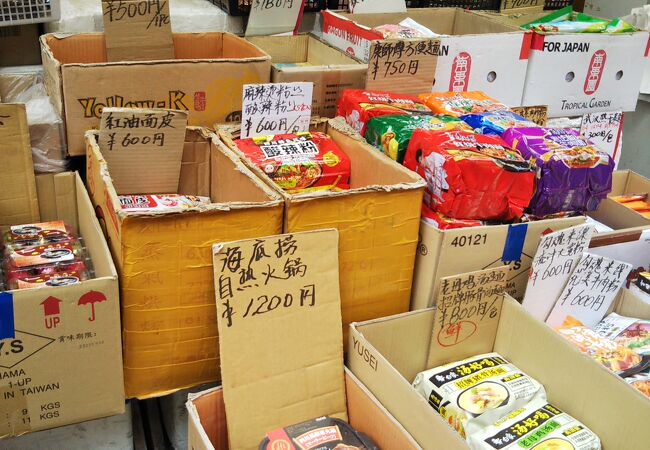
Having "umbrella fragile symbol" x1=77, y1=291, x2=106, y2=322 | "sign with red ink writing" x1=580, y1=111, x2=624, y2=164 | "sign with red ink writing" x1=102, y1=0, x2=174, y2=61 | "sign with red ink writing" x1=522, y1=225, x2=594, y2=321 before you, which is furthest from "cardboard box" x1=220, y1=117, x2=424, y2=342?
"sign with red ink writing" x1=580, y1=111, x2=624, y2=164

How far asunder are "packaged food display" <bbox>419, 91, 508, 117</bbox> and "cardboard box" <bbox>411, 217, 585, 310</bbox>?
461mm

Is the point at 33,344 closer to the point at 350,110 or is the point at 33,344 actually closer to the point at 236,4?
the point at 350,110

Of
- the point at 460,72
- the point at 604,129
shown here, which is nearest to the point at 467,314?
the point at 460,72

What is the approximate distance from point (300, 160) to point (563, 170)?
684 millimetres

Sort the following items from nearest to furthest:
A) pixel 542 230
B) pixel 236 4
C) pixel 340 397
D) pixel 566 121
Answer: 1. pixel 340 397
2. pixel 542 230
3. pixel 236 4
4. pixel 566 121

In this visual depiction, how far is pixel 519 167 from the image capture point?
1.62m

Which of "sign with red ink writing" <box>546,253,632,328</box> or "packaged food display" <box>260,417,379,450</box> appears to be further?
"sign with red ink writing" <box>546,253,632,328</box>

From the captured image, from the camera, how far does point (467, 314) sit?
174 centimetres

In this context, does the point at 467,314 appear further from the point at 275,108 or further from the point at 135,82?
the point at 135,82

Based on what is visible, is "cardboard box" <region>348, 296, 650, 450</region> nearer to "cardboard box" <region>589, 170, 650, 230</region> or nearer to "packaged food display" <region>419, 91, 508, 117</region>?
"packaged food display" <region>419, 91, 508, 117</region>

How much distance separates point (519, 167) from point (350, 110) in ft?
1.91

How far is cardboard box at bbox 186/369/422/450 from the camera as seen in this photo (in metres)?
1.44

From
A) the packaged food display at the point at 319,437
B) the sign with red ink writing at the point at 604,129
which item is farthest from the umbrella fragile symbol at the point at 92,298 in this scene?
the sign with red ink writing at the point at 604,129

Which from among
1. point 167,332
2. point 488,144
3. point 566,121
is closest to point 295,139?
point 488,144
